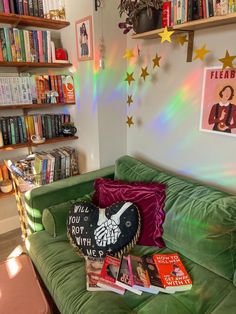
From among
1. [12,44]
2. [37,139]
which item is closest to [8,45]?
[12,44]

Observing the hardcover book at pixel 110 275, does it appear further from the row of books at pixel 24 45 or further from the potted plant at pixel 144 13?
the row of books at pixel 24 45

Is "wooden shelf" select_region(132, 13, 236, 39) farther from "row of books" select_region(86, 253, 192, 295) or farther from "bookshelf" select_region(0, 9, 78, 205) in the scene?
"row of books" select_region(86, 253, 192, 295)

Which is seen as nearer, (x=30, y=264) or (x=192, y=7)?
(x=192, y=7)

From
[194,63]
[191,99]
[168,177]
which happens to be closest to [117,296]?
[168,177]

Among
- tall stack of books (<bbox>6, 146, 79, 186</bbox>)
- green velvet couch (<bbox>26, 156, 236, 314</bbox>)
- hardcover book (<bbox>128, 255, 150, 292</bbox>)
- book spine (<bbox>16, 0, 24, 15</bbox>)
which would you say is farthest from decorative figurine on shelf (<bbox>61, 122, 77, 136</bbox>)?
hardcover book (<bbox>128, 255, 150, 292</bbox>)

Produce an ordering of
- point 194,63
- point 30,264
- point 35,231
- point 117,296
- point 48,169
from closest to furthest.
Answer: point 117,296 < point 30,264 < point 194,63 < point 35,231 < point 48,169

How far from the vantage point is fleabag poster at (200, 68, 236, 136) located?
145 centimetres

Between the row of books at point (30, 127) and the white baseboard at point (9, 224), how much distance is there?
0.78 metres

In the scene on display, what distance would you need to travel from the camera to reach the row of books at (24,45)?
1.91 meters

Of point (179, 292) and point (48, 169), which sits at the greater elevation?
point (48, 169)

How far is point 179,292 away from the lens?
1.21 metres

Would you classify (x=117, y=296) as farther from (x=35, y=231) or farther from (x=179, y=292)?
(x=35, y=231)

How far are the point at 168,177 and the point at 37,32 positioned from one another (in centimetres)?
152

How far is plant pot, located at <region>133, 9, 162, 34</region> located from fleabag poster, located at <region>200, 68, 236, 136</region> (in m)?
0.43
